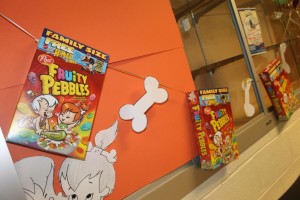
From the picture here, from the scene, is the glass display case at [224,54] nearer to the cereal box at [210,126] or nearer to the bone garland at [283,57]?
the bone garland at [283,57]

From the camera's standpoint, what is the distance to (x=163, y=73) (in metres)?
0.79

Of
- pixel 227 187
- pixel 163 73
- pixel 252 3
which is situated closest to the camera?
pixel 163 73

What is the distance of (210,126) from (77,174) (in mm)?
430

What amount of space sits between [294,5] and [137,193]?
70.0 inches

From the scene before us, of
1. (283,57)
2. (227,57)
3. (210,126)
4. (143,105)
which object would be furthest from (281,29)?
(143,105)

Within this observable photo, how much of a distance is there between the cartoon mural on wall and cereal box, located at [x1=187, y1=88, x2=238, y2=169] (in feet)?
0.92

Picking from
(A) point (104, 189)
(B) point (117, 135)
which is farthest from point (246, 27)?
(A) point (104, 189)

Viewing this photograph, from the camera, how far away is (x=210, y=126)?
2.59 feet

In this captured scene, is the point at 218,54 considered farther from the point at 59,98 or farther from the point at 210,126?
the point at 59,98

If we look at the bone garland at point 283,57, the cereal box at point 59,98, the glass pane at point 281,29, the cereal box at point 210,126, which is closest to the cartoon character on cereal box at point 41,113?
the cereal box at point 59,98

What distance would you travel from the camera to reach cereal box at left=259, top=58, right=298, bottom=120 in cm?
113

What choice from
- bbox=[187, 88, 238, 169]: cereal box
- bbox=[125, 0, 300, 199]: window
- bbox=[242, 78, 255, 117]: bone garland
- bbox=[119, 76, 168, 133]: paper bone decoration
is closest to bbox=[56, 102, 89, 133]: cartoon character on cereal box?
bbox=[119, 76, 168, 133]: paper bone decoration

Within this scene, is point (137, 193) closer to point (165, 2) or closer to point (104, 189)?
point (104, 189)

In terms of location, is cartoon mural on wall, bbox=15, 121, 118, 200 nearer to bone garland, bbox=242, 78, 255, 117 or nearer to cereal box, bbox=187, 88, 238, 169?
cereal box, bbox=187, 88, 238, 169
